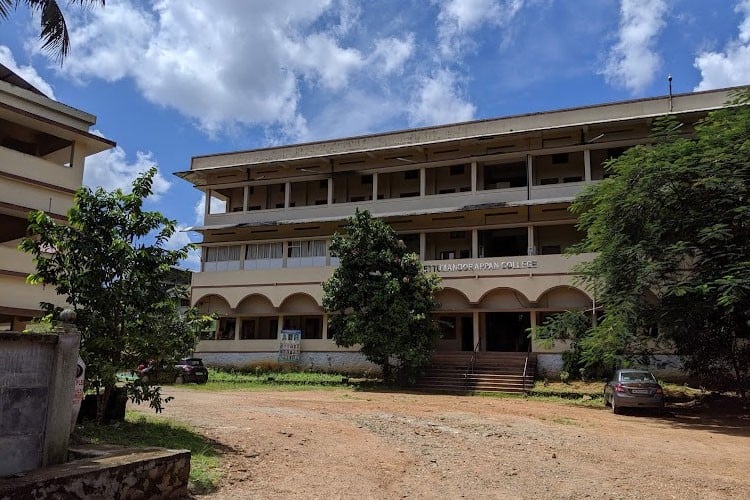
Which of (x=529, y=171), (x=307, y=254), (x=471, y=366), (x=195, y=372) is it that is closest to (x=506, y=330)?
(x=471, y=366)

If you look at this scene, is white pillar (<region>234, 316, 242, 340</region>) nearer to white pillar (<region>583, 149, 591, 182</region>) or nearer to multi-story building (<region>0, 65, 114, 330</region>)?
Result: multi-story building (<region>0, 65, 114, 330</region>)

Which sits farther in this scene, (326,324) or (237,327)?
(237,327)

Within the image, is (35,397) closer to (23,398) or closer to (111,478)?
(23,398)

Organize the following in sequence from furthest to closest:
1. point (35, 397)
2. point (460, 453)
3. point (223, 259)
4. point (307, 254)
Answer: point (223, 259) → point (307, 254) → point (460, 453) → point (35, 397)

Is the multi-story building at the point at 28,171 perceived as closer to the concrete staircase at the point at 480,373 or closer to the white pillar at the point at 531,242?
the concrete staircase at the point at 480,373

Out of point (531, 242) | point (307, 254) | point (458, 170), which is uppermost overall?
point (458, 170)

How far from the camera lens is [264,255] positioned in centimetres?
3366

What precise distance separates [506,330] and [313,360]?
10032mm

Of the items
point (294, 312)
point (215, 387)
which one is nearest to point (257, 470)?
point (215, 387)

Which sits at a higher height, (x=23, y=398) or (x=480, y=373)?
(x=23, y=398)

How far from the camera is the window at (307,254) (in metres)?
32.2

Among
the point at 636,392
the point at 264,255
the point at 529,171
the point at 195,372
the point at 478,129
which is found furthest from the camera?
the point at 264,255

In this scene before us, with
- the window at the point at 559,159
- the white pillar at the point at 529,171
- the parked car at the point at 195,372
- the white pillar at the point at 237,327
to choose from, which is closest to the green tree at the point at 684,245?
the white pillar at the point at 529,171

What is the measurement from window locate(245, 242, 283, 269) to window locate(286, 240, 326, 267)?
27.5 inches
